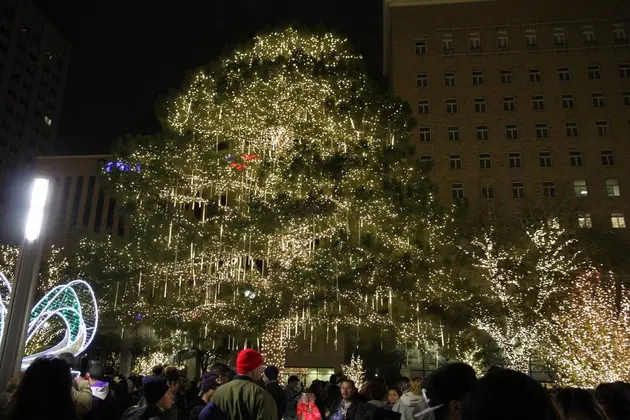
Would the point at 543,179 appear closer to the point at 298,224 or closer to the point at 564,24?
the point at 564,24

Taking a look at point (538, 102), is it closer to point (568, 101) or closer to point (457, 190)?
point (568, 101)

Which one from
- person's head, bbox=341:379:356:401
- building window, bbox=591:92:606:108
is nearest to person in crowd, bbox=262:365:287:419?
person's head, bbox=341:379:356:401

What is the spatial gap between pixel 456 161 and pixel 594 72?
13407mm

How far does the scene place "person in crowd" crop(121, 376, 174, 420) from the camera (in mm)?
4617

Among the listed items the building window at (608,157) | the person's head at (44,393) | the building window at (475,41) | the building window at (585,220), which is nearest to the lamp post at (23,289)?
the person's head at (44,393)

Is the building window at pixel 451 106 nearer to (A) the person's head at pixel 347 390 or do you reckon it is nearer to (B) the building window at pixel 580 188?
(B) the building window at pixel 580 188

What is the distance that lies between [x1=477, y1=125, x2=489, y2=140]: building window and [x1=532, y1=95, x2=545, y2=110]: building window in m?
4.22

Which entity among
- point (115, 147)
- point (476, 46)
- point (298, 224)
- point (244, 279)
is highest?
point (476, 46)

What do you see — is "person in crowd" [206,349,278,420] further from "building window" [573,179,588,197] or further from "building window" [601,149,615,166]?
"building window" [601,149,615,166]

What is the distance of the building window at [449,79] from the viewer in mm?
42594

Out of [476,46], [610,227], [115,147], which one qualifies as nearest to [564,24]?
[476,46]

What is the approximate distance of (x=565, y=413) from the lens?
12.7 ft

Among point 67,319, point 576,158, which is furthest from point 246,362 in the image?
point 576,158

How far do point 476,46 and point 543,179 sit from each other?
1275 centimetres
